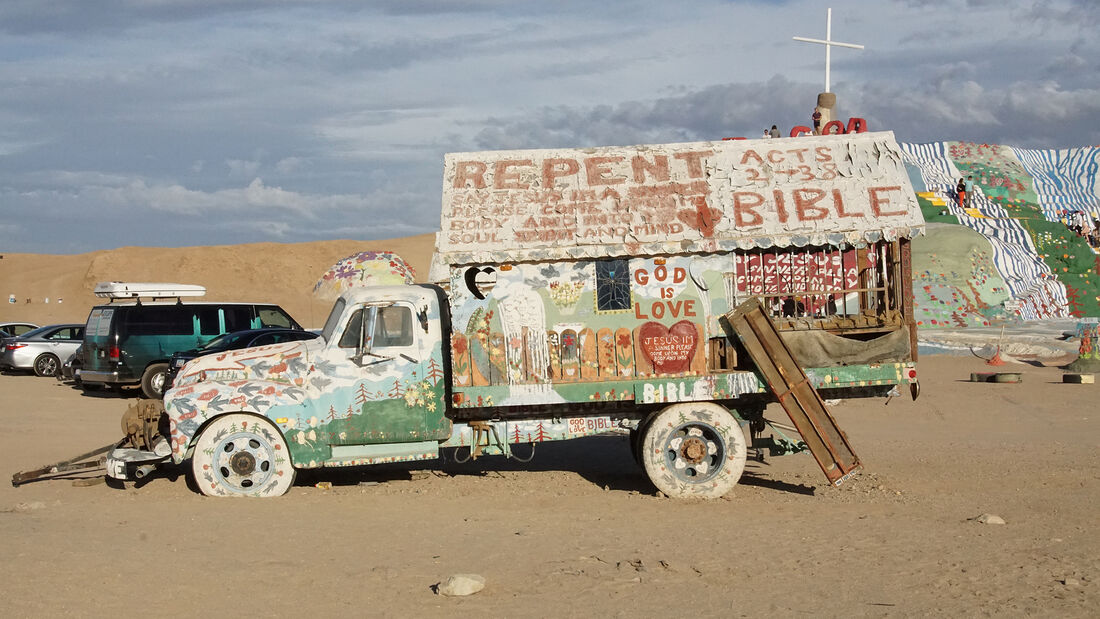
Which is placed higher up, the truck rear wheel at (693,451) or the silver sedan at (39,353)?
the silver sedan at (39,353)

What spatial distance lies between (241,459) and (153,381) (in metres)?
11.8

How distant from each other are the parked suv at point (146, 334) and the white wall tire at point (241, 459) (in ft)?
36.2

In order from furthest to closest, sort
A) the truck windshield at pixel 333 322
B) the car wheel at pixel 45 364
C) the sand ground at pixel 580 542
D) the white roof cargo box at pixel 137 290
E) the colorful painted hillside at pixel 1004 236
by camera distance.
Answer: the colorful painted hillside at pixel 1004 236, the car wheel at pixel 45 364, the white roof cargo box at pixel 137 290, the truck windshield at pixel 333 322, the sand ground at pixel 580 542

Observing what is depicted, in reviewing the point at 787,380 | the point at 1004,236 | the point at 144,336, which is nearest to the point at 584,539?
the point at 787,380

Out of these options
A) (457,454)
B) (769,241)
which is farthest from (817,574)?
(457,454)

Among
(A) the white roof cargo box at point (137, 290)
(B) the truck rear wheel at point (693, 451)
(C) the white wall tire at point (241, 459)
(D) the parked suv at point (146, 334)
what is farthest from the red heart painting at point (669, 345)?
(A) the white roof cargo box at point (137, 290)

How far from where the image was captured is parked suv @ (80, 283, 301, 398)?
2097 centimetres

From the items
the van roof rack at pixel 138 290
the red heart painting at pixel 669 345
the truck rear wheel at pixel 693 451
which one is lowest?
the truck rear wheel at pixel 693 451

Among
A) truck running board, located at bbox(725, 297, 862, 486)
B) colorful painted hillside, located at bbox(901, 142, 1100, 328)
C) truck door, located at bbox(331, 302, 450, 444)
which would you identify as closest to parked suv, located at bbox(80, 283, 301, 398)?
truck door, located at bbox(331, 302, 450, 444)

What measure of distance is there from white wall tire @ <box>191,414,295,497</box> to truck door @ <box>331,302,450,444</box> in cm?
61

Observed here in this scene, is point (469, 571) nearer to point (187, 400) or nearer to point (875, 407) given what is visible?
point (187, 400)

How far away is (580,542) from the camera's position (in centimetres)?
841

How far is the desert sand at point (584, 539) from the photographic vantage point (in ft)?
22.1

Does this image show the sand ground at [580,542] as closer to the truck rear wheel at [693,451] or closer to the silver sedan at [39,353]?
the truck rear wheel at [693,451]
